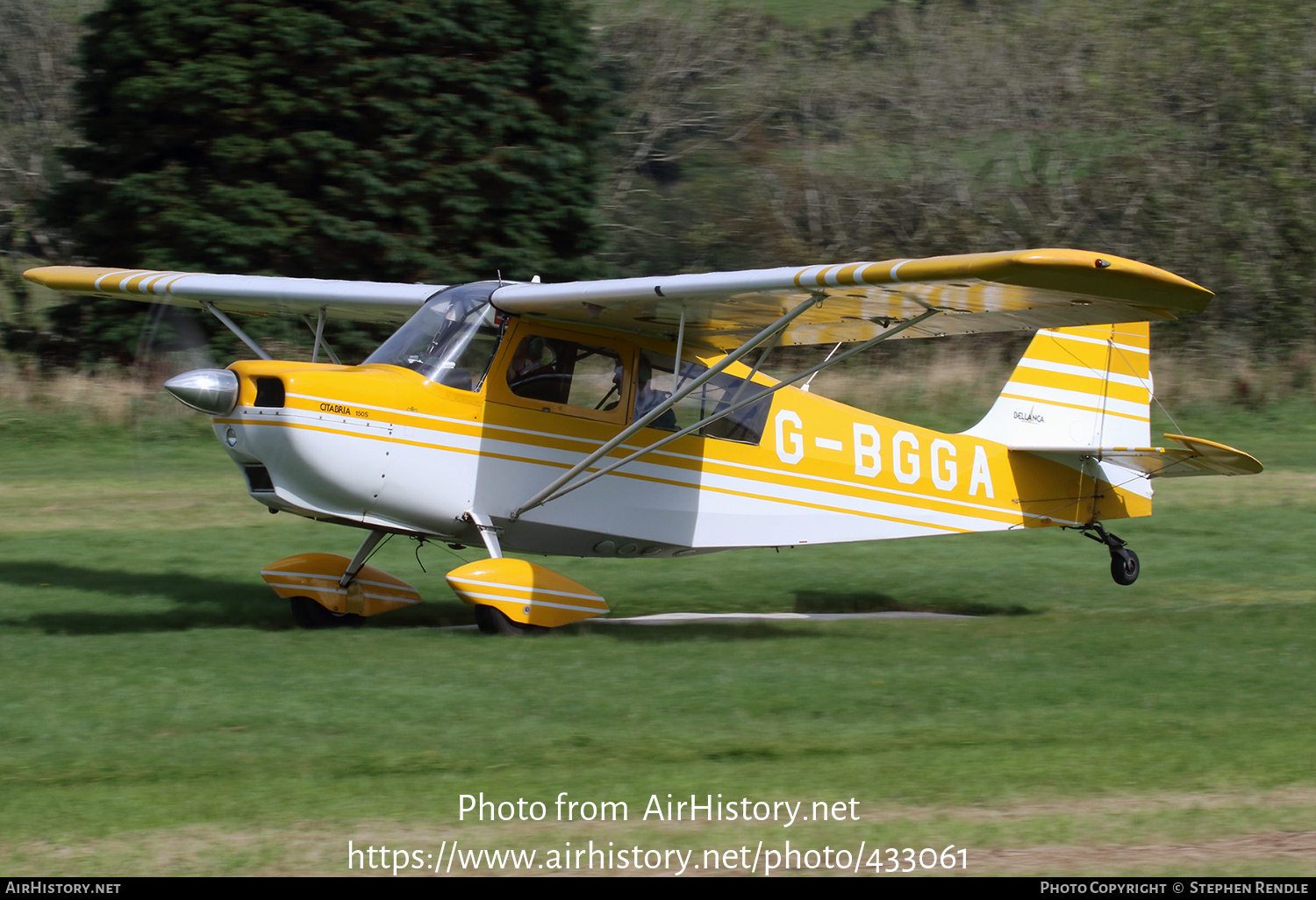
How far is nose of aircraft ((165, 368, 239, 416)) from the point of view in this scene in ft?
26.3

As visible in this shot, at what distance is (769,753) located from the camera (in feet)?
20.7

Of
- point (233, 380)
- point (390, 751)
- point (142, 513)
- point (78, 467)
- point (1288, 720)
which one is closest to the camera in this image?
point (390, 751)

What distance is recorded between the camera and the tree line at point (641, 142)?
20781 mm

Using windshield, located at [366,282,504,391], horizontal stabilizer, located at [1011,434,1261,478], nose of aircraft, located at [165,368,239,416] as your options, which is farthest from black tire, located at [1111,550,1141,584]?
nose of aircraft, located at [165,368,239,416]

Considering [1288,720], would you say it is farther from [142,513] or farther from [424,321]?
[142,513]

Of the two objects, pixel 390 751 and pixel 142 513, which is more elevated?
pixel 390 751

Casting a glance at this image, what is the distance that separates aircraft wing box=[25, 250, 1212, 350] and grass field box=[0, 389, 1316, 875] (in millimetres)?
2346

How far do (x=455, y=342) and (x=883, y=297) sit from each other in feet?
10.0

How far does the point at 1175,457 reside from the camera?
10391mm

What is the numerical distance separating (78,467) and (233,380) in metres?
9.23

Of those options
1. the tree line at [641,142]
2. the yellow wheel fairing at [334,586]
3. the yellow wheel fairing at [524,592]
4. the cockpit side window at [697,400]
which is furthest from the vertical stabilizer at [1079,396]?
the tree line at [641,142]

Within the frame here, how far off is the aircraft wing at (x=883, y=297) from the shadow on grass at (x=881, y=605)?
8.02 ft

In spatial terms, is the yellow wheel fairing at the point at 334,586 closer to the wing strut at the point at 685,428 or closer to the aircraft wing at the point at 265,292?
the wing strut at the point at 685,428
